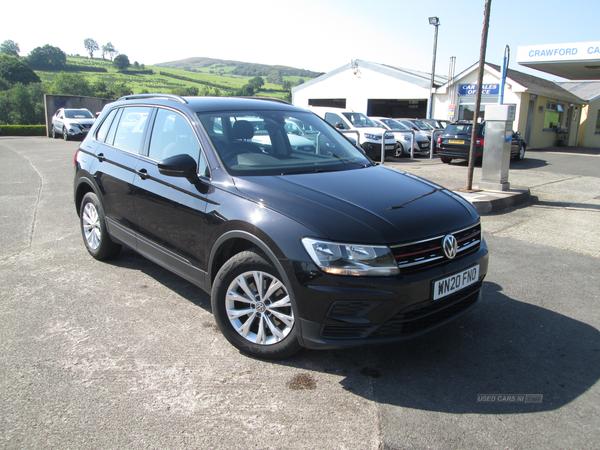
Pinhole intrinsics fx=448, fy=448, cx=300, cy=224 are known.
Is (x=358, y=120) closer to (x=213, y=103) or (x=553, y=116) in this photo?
(x=213, y=103)

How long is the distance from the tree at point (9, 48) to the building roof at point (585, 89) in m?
136

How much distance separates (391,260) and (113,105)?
12.8 feet

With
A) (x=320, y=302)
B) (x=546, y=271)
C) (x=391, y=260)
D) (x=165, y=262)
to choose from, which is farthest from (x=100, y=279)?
(x=546, y=271)

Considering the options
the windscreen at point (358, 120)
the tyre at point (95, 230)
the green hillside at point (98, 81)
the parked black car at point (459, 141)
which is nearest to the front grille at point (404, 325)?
the tyre at point (95, 230)

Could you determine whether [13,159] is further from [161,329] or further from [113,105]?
[161,329]

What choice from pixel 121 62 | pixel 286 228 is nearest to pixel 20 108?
pixel 286 228

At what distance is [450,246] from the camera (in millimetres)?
2902

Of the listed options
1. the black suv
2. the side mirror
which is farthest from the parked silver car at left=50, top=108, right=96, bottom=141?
the side mirror

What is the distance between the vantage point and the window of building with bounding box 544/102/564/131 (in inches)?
1111

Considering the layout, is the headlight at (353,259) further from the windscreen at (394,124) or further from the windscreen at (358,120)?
the windscreen at (394,124)

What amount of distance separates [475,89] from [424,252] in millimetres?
27974

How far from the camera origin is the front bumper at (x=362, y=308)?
257 centimetres

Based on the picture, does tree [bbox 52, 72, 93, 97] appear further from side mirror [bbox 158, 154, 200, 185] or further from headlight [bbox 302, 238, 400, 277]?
headlight [bbox 302, 238, 400, 277]

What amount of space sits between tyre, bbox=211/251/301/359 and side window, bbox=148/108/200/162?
3.42 ft
